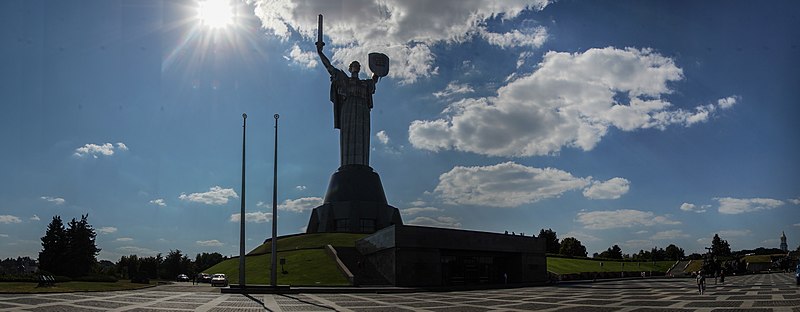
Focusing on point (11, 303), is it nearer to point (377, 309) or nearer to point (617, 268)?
point (377, 309)

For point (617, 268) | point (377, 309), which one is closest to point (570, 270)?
point (617, 268)

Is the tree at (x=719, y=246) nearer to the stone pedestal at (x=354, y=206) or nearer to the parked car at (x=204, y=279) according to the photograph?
the stone pedestal at (x=354, y=206)

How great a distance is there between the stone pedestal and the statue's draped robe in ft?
5.56

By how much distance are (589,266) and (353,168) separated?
3922 cm

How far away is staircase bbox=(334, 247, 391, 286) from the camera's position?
46.7 metres

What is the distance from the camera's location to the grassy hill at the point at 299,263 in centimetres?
4712

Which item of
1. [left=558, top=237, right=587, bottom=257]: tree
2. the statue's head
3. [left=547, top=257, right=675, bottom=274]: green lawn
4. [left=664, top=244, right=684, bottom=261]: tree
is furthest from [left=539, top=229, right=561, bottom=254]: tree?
the statue's head

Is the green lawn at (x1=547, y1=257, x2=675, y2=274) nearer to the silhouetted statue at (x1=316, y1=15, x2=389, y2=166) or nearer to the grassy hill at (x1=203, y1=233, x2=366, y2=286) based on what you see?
the grassy hill at (x1=203, y1=233, x2=366, y2=286)

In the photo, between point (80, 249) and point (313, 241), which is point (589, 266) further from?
point (80, 249)

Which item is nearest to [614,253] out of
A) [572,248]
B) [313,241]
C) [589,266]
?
[572,248]

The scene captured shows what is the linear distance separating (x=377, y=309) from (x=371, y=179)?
5484cm

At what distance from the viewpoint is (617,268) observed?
9419cm

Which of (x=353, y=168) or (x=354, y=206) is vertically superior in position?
(x=353, y=168)

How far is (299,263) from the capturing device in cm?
5406
